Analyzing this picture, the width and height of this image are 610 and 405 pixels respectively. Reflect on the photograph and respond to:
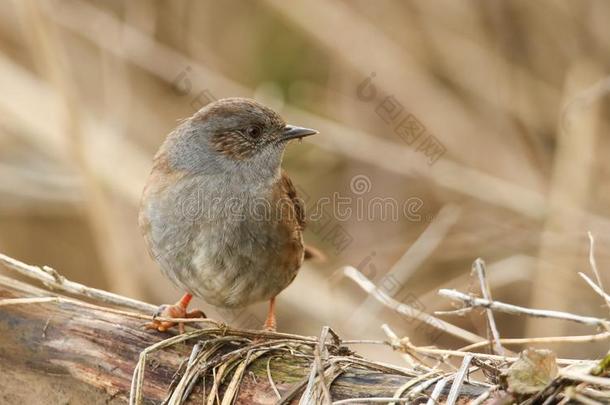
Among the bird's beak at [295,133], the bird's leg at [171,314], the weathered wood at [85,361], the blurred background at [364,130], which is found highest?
the blurred background at [364,130]

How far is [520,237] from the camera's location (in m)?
5.98

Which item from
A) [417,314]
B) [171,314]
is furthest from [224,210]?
[417,314]

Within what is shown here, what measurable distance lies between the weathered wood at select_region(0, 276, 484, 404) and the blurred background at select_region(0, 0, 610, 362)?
2206mm

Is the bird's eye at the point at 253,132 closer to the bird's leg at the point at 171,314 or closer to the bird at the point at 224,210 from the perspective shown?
the bird at the point at 224,210

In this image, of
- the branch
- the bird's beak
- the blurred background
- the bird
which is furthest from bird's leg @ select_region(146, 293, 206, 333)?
the blurred background

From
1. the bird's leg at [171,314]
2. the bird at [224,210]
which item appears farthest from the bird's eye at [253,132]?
the bird's leg at [171,314]

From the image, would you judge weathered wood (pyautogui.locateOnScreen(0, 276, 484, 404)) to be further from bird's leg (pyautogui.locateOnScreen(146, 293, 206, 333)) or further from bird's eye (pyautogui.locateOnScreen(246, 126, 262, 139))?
bird's eye (pyautogui.locateOnScreen(246, 126, 262, 139))

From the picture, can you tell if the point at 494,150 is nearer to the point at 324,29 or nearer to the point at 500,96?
the point at 500,96

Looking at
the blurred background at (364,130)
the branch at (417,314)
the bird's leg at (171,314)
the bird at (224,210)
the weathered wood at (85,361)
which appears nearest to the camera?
the weathered wood at (85,361)

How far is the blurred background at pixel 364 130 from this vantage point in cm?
581

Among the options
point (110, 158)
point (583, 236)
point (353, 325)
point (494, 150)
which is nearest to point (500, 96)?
point (494, 150)

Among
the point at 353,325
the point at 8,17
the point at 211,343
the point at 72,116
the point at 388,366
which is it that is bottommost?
the point at 388,366

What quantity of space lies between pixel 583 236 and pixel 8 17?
→ 4657mm

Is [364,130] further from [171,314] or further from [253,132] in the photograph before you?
[171,314]
